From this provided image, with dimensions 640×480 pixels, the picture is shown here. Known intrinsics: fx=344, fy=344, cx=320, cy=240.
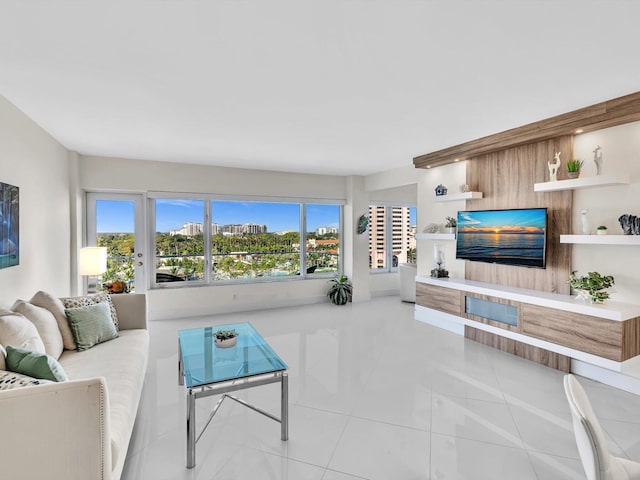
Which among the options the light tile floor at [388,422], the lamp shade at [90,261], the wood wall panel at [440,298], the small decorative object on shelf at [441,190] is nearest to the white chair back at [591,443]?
the light tile floor at [388,422]

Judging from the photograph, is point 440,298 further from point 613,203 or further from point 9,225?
point 9,225

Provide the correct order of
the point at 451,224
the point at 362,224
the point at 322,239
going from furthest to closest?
the point at 322,239 < the point at 362,224 < the point at 451,224

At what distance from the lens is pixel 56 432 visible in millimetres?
1449

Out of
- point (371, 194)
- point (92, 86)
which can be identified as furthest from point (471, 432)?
point (371, 194)

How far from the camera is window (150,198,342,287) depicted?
18.9 feet

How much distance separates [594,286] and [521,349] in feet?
3.91

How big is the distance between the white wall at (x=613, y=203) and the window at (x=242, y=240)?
434cm

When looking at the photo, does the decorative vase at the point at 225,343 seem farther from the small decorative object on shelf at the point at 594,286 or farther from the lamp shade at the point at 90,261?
the small decorative object on shelf at the point at 594,286

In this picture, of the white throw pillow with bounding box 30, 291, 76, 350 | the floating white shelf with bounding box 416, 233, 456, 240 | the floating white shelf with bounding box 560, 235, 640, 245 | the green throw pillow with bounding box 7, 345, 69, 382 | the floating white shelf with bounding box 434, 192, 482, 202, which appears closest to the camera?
the green throw pillow with bounding box 7, 345, 69, 382

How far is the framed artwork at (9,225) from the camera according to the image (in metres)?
2.79

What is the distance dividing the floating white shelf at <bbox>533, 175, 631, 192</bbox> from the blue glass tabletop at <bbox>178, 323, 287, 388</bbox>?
10.3 feet

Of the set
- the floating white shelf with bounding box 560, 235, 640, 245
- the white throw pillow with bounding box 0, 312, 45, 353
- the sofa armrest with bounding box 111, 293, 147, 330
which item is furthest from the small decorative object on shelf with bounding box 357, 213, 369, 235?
the white throw pillow with bounding box 0, 312, 45, 353

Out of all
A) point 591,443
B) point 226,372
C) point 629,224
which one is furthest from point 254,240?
point 591,443

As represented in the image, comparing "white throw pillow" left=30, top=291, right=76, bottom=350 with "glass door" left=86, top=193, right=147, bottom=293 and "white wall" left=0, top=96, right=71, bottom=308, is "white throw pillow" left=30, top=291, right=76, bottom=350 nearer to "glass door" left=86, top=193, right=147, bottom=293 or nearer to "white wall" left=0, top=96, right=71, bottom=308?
"white wall" left=0, top=96, right=71, bottom=308
